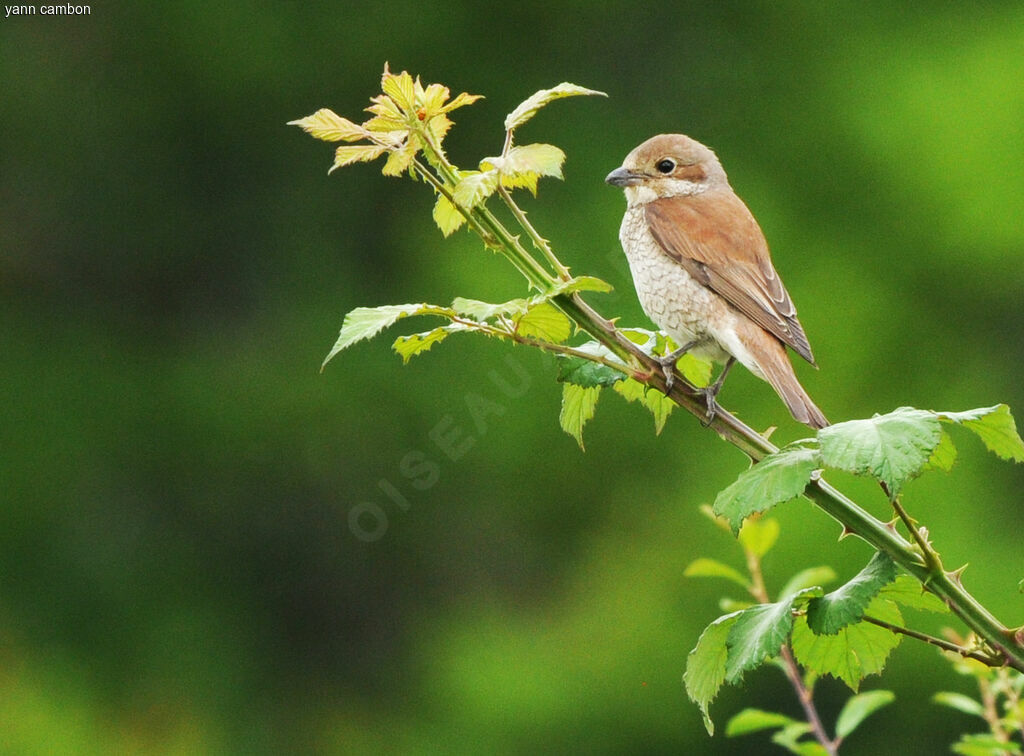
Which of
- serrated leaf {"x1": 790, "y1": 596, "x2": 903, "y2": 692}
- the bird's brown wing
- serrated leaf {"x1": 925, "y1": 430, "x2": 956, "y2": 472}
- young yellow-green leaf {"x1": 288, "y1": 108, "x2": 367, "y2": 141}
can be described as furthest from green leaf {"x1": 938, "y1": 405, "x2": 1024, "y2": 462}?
the bird's brown wing

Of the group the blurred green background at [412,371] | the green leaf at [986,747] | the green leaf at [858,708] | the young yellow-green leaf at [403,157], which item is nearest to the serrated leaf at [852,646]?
the green leaf at [986,747]

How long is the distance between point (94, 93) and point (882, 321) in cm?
607

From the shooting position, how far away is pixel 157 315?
33.7 ft

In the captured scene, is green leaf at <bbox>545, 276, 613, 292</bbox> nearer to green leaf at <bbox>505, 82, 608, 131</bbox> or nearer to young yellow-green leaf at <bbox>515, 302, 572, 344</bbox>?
young yellow-green leaf at <bbox>515, 302, 572, 344</bbox>

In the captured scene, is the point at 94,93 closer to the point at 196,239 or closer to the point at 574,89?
the point at 196,239

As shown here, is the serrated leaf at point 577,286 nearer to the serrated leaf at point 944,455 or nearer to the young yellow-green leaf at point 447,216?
the young yellow-green leaf at point 447,216

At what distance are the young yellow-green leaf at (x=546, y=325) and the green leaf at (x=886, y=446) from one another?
0.41 metres

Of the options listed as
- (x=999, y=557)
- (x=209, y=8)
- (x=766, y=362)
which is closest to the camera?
(x=766, y=362)

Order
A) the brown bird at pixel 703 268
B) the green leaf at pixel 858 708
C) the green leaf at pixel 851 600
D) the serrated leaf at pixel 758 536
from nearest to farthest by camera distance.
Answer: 1. the green leaf at pixel 851 600
2. the green leaf at pixel 858 708
3. the serrated leaf at pixel 758 536
4. the brown bird at pixel 703 268

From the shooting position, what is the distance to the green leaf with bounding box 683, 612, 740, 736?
1717mm

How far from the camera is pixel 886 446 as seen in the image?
151 cm

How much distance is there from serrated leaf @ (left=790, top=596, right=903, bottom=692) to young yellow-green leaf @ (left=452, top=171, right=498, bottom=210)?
0.68 m

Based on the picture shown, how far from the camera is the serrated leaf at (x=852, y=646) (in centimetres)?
176

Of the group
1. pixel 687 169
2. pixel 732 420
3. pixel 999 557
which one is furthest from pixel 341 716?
pixel 732 420
